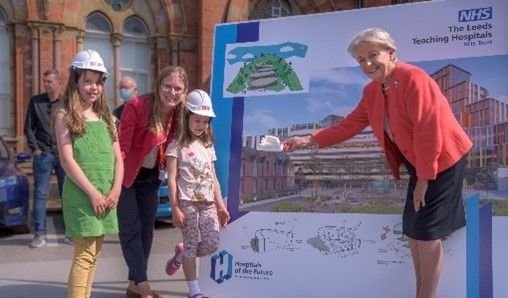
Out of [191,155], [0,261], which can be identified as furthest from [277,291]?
[0,261]

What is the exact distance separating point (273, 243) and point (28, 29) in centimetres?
1092

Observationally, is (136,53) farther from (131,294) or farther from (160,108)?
(160,108)

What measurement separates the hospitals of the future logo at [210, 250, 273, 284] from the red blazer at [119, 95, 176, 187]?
0.88 metres

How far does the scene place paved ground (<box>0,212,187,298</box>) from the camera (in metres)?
5.58

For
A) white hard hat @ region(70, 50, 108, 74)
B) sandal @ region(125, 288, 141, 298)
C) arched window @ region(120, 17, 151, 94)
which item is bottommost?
sandal @ region(125, 288, 141, 298)

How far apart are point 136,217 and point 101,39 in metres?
11.0

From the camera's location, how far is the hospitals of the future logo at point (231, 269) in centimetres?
476

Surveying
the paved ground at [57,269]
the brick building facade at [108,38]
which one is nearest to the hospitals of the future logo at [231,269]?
the paved ground at [57,269]

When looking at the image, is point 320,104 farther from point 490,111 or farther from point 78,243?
point 78,243

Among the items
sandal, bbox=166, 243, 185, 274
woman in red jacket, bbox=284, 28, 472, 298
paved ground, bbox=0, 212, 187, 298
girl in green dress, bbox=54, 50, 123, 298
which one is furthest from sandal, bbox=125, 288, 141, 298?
woman in red jacket, bbox=284, 28, 472, 298

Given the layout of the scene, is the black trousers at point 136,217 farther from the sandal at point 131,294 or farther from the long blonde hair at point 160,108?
the long blonde hair at point 160,108

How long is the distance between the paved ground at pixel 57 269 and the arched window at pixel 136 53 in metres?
7.02

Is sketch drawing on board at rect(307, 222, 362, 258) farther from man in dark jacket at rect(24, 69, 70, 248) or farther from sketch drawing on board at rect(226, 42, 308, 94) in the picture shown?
man in dark jacket at rect(24, 69, 70, 248)

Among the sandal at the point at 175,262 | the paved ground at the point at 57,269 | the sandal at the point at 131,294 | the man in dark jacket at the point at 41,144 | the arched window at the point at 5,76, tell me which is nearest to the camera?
the sandal at the point at 175,262
